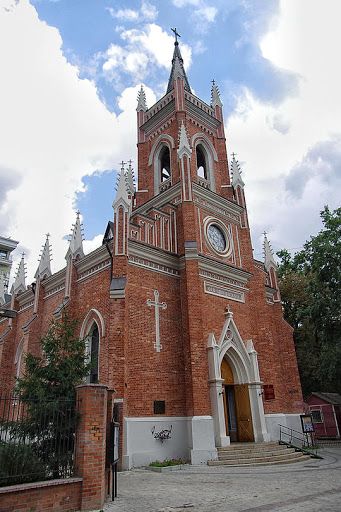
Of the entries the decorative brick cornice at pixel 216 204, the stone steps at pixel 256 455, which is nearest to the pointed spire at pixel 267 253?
the decorative brick cornice at pixel 216 204

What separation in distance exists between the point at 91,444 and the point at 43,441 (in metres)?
1.22

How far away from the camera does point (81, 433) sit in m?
8.01

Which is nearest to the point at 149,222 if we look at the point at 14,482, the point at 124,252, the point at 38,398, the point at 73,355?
the point at 124,252

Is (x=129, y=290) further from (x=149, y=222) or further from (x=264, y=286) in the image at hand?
(x=264, y=286)

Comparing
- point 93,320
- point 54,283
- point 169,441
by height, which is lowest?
point 169,441

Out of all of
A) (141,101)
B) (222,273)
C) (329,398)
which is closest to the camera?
(222,273)

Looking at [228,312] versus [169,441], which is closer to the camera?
[169,441]

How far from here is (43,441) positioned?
334 inches

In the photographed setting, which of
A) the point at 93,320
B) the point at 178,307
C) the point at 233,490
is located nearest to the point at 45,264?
the point at 93,320

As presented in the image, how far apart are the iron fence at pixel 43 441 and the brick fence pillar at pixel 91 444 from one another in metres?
0.32

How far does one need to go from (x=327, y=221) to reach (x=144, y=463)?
15.5m

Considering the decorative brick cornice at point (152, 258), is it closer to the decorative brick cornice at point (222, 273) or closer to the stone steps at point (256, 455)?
the decorative brick cornice at point (222, 273)

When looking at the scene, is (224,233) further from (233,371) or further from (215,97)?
(215,97)

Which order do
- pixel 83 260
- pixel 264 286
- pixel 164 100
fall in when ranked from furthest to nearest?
pixel 164 100 < pixel 264 286 < pixel 83 260
